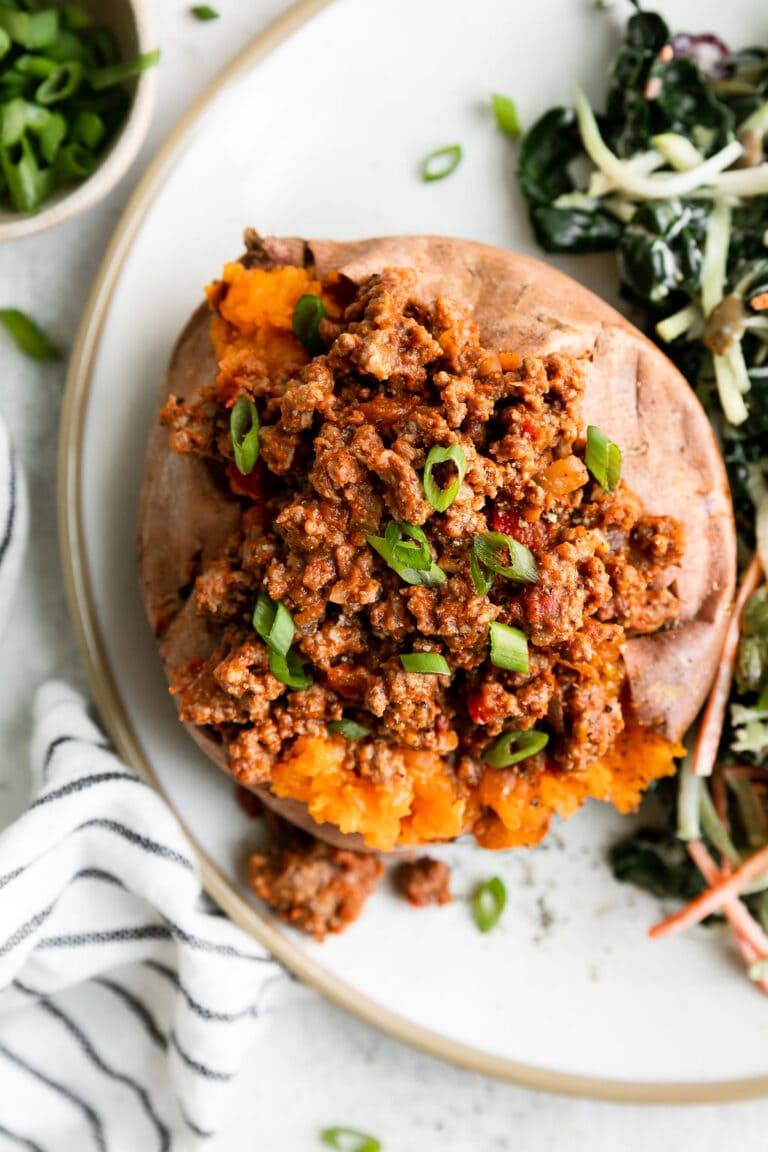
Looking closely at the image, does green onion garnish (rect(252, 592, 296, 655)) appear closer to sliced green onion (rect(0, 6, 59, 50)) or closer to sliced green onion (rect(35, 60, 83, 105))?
sliced green onion (rect(35, 60, 83, 105))

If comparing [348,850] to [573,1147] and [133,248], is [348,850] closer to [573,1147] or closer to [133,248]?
[573,1147]

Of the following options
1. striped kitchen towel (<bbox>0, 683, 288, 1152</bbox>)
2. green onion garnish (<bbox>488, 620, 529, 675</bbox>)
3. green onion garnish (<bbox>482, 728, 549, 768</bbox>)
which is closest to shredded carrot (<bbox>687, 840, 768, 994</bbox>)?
green onion garnish (<bbox>482, 728, 549, 768</bbox>)

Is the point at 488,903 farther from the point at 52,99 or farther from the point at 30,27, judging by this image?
the point at 30,27

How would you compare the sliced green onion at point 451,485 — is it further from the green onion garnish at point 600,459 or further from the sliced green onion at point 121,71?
the sliced green onion at point 121,71

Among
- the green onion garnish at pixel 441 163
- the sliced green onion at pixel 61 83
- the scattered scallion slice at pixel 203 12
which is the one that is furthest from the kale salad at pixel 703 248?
the sliced green onion at pixel 61 83

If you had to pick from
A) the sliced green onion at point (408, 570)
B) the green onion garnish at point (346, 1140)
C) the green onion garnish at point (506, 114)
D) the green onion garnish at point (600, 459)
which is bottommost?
the green onion garnish at point (346, 1140)

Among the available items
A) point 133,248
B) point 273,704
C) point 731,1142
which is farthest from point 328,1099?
point 133,248

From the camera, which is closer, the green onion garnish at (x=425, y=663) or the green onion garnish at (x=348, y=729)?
the green onion garnish at (x=425, y=663)
